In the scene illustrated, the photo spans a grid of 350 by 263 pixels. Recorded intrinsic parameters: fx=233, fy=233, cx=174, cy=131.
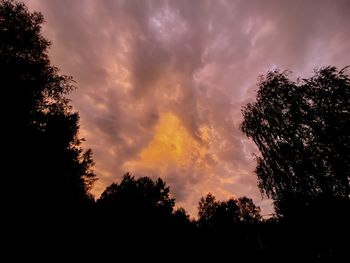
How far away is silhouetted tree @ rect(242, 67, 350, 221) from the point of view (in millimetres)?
17453

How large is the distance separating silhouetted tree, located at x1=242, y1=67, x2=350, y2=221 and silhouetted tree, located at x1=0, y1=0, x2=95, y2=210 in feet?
52.1

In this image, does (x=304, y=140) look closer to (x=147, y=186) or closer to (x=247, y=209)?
(x=147, y=186)

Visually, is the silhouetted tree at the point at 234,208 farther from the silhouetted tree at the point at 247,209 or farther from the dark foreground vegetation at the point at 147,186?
the dark foreground vegetation at the point at 147,186

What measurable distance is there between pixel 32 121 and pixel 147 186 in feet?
33.2

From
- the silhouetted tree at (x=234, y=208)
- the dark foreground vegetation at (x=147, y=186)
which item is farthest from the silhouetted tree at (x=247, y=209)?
the dark foreground vegetation at (x=147, y=186)

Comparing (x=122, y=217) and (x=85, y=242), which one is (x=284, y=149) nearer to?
(x=122, y=217)

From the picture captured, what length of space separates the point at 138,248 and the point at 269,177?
1449 cm

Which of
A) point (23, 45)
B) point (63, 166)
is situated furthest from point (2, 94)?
point (23, 45)

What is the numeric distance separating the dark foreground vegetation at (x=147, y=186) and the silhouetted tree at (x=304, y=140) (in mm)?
79

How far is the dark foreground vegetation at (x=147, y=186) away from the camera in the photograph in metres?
11.2

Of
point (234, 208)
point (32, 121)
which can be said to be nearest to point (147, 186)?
point (32, 121)

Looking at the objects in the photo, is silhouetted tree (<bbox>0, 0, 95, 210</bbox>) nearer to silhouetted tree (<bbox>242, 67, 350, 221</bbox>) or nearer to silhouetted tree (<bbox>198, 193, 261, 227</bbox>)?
silhouetted tree (<bbox>242, 67, 350, 221</bbox>)

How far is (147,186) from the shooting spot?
1977cm

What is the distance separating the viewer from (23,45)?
19.9 m
